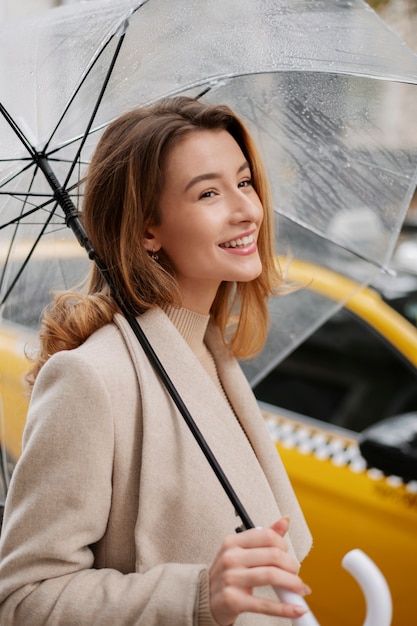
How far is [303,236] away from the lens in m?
2.81

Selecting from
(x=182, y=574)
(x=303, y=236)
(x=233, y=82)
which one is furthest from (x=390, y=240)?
(x=182, y=574)

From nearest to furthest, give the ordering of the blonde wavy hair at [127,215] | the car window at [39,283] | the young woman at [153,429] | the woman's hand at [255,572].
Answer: the woman's hand at [255,572]
the young woman at [153,429]
the blonde wavy hair at [127,215]
the car window at [39,283]

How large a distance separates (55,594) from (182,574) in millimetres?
224

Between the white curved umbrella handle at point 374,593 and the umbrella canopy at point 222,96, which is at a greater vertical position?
the umbrella canopy at point 222,96

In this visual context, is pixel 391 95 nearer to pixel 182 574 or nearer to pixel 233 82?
pixel 233 82

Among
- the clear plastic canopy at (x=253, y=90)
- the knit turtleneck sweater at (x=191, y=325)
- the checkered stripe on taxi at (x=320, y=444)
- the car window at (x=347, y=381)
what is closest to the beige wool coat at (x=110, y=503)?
the knit turtleneck sweater at (x=191, y=325)

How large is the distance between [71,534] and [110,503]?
0.32 ft

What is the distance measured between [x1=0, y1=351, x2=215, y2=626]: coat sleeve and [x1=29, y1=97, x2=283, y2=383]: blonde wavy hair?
0.83 feet

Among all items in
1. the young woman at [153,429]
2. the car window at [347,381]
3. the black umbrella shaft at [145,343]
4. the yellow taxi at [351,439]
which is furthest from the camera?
the car window at [347,381]

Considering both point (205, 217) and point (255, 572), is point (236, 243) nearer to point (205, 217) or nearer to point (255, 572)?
point (205, 217)

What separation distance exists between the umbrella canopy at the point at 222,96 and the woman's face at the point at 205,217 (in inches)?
7.9

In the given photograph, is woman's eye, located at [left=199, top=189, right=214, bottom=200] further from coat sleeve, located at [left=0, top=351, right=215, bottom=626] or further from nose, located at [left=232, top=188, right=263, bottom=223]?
coat sleeve, located at [left=0, top=351, right=215, bottom=626]

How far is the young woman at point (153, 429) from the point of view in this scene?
1.63 m

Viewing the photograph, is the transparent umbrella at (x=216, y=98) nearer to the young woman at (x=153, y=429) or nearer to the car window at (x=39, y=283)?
the car window at (x=39, y=283)
